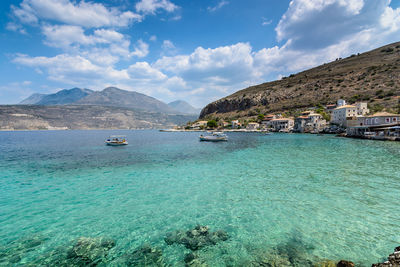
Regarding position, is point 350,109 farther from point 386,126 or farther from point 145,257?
point 145,257

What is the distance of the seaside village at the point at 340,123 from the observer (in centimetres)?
4612

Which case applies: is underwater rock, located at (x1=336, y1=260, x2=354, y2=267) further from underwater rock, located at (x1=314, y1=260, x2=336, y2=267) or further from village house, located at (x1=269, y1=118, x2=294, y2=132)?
village house, located at (x1=269, y1=118, x2=294, y2=132)

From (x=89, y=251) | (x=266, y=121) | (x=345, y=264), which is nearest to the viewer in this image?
(x=345, y=264)

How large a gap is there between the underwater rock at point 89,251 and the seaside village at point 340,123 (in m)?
54.9

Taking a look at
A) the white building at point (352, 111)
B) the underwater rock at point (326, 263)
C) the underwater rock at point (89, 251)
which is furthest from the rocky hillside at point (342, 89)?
the underwater rock at point (89, 251)

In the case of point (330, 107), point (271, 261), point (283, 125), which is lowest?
point (271, 261)

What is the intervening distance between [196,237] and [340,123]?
77.3 meters

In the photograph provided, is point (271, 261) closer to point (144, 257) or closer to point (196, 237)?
point (196, 237)

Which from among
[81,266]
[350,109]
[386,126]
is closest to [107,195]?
[81,266]

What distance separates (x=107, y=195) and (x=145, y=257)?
7264 mm

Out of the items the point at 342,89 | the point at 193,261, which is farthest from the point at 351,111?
the point at 193,261

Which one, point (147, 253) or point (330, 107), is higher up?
point (330, 107)

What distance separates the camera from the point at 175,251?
21.1 ft

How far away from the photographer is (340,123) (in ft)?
218
